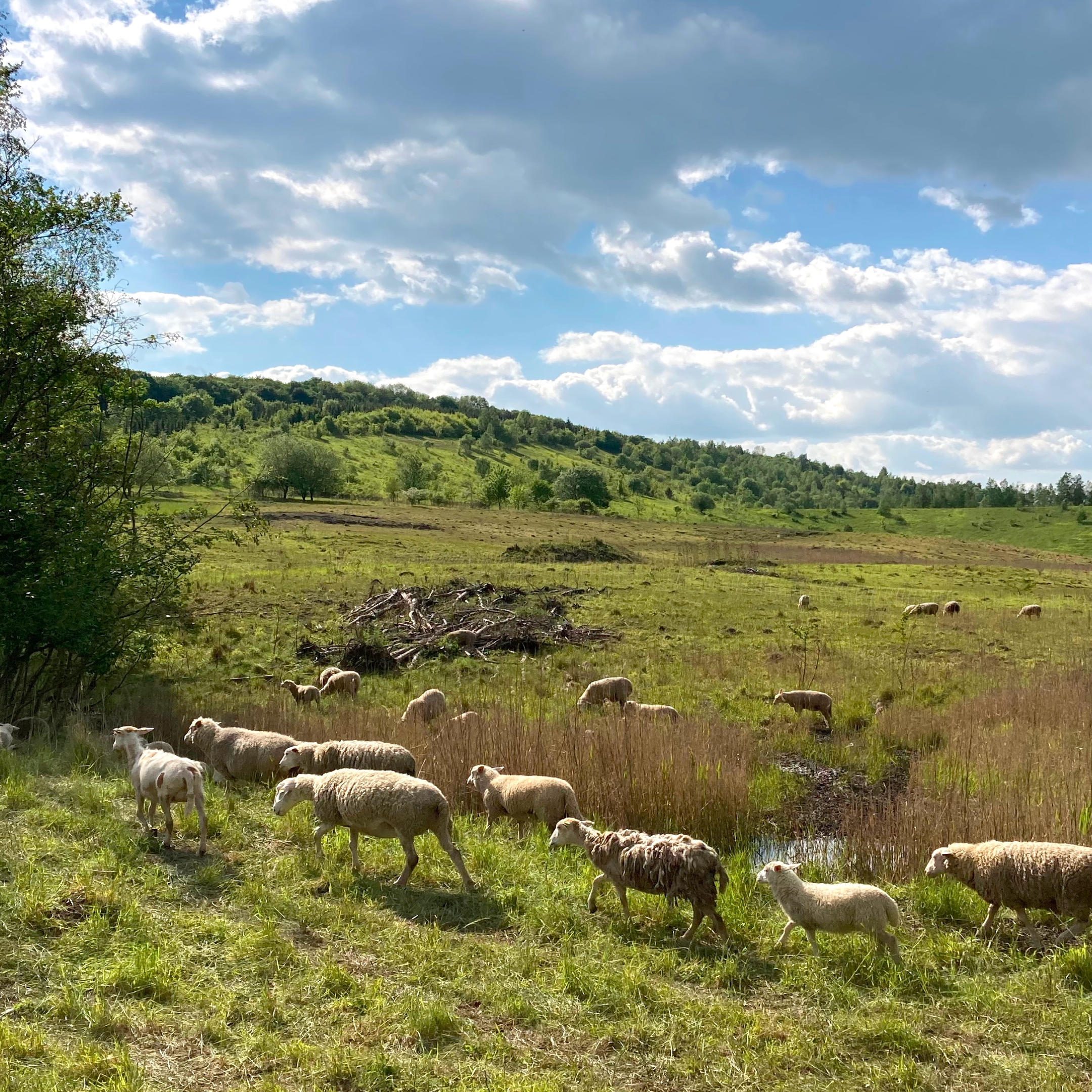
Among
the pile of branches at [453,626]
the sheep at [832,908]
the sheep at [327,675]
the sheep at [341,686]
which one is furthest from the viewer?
the pile of branches at [453,626]

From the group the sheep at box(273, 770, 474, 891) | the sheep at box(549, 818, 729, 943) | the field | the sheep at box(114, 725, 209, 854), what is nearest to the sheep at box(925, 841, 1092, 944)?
the field

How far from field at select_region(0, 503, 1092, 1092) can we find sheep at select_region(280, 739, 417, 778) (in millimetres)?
714

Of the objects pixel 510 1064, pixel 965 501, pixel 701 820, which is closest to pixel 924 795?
pixel 701 820

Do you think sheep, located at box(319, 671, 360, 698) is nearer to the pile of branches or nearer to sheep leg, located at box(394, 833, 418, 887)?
the pile of branches

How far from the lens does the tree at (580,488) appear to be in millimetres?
117625

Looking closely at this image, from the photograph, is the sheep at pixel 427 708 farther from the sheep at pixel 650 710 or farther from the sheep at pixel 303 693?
the sheep at pixel 650 710

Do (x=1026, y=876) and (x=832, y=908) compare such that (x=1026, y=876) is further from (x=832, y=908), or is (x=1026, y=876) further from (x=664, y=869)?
(x=664, y=869)

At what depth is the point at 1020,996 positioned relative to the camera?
6117 mm

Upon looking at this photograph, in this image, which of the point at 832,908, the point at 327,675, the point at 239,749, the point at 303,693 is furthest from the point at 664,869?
the point at 327,675

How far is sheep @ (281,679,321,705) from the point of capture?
17.6 m

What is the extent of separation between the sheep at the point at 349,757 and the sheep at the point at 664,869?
3431 millimetres

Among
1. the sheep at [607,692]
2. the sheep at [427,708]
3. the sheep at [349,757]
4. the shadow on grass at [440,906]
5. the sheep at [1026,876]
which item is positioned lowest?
the sheep at [427,708]

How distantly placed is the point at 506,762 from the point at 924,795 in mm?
5908

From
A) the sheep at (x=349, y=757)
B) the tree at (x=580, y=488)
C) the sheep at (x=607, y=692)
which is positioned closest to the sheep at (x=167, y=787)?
the sheep at (x=349, y=757)
